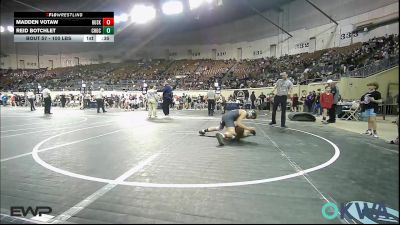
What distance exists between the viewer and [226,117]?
6.23 meters

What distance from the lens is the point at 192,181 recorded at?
10.3 ft

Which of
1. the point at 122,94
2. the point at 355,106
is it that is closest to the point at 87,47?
the point at 122,94

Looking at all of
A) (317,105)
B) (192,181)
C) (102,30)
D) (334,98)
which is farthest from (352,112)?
(192,181)

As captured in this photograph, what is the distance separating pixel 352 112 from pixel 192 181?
37.3ft

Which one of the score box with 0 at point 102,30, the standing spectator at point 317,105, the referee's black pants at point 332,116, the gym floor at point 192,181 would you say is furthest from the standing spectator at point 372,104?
the score box with 0 at point 102,30

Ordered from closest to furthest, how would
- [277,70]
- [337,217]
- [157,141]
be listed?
[337,217] < [157,141] < [277,70]

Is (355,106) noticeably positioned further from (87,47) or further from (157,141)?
(87,47)

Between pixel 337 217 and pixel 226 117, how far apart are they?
407 cm
